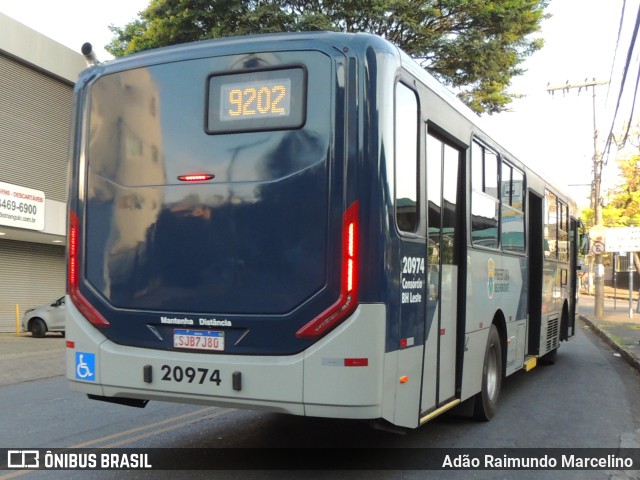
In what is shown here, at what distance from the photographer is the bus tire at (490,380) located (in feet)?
23.2

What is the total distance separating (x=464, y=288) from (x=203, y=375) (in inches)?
106

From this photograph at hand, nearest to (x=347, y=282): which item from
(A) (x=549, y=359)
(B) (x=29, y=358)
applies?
(A) (x=549, y=359)

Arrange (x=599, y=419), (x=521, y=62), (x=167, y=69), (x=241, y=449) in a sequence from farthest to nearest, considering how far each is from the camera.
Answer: (x=521, y=62) → (x=599, y=419) → (x=241, y=449) → (x=167, y=69)

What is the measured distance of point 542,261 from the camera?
32.2 feet

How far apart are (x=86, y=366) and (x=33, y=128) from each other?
1818 centimetres

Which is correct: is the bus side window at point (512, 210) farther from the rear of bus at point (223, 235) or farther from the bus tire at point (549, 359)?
the bus tire at point (549, 359)

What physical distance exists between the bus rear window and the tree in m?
12.8

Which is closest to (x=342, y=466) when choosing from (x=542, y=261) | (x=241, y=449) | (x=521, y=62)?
(x=241, y=449)

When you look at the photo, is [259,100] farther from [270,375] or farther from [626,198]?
[626,198]

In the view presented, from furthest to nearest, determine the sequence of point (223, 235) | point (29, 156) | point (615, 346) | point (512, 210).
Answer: point (29, 156) < point (615, 346) < point (512, 210) < point (223, 235)

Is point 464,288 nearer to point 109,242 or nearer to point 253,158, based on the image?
point 253,158

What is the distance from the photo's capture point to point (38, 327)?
18.6m

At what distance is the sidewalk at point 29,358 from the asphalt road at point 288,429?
1.96 metres

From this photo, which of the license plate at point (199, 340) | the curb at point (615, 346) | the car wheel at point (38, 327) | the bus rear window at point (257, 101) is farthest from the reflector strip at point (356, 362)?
the car wheel at point (38, 327)
